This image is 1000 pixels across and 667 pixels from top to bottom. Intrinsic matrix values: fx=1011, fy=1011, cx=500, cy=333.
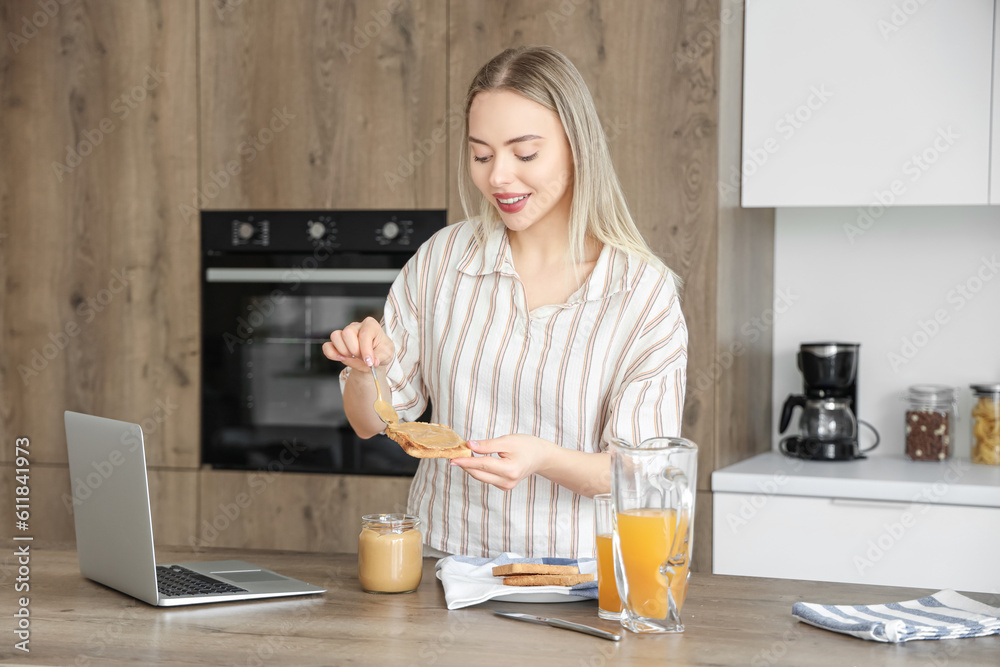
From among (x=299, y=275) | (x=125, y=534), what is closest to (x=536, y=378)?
(x=125, y=534)

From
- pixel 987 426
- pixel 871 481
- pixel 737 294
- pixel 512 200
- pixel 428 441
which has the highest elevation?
pixel 512 200

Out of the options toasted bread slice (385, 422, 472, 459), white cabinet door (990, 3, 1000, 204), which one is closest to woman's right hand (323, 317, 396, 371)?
toasted bread slice (385, 422, 472, 459)

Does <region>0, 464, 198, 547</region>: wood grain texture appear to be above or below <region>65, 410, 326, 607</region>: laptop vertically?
below

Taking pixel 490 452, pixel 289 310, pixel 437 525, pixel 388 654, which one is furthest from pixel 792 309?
pixel 388 654

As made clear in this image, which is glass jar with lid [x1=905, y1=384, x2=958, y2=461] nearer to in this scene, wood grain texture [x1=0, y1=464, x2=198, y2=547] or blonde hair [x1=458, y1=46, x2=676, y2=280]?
blonde hair [x1=458, y1=46, x2=676, y2=280]

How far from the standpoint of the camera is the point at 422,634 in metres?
1.11

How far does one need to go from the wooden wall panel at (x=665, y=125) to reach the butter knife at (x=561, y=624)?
51.7 inches

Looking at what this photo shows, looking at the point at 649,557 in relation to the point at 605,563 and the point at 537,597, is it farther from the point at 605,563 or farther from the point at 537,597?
the point at 537,597

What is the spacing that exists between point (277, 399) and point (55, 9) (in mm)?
1236

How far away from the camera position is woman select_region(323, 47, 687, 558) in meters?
1.55

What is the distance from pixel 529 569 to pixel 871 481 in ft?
4.44

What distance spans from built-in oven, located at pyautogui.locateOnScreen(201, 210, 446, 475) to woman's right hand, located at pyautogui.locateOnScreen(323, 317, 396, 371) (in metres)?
1.13

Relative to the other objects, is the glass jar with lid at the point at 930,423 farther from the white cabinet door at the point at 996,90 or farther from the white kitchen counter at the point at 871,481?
the white cabinet door at the point at 996,90

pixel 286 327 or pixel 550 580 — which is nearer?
pixel 550 580
